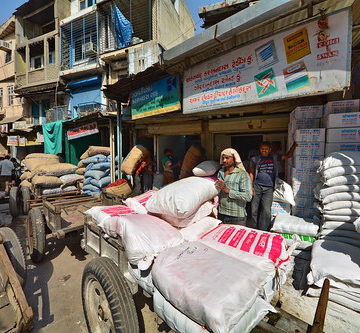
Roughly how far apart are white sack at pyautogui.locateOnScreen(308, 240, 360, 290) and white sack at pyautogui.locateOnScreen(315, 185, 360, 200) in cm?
58

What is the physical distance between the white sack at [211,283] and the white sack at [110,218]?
1.78 ft

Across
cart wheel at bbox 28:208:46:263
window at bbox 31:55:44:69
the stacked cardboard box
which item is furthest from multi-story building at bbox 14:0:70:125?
the stacked cardboard box

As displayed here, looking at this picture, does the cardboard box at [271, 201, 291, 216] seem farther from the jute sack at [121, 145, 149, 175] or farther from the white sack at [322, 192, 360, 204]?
the jute sack at [121, 145, 149, 175]

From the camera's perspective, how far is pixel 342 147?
8.10 ft

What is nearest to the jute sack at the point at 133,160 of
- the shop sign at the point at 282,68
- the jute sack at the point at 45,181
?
the jute sack at the point at 45,181

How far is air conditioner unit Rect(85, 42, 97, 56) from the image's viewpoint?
12.5 metres

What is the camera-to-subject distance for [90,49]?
12.5 metres

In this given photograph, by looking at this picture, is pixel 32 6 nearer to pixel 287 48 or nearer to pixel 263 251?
pixel 287 48

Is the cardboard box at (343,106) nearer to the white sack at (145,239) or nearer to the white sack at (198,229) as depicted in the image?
the white sack at (198,229)

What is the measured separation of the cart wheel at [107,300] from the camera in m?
1.50

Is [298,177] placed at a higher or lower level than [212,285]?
higher

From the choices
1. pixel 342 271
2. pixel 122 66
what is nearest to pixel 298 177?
pixel 342 271

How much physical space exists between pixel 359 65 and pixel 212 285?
4.71 m

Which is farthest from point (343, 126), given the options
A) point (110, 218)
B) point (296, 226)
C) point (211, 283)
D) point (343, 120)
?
point (110, 218)
